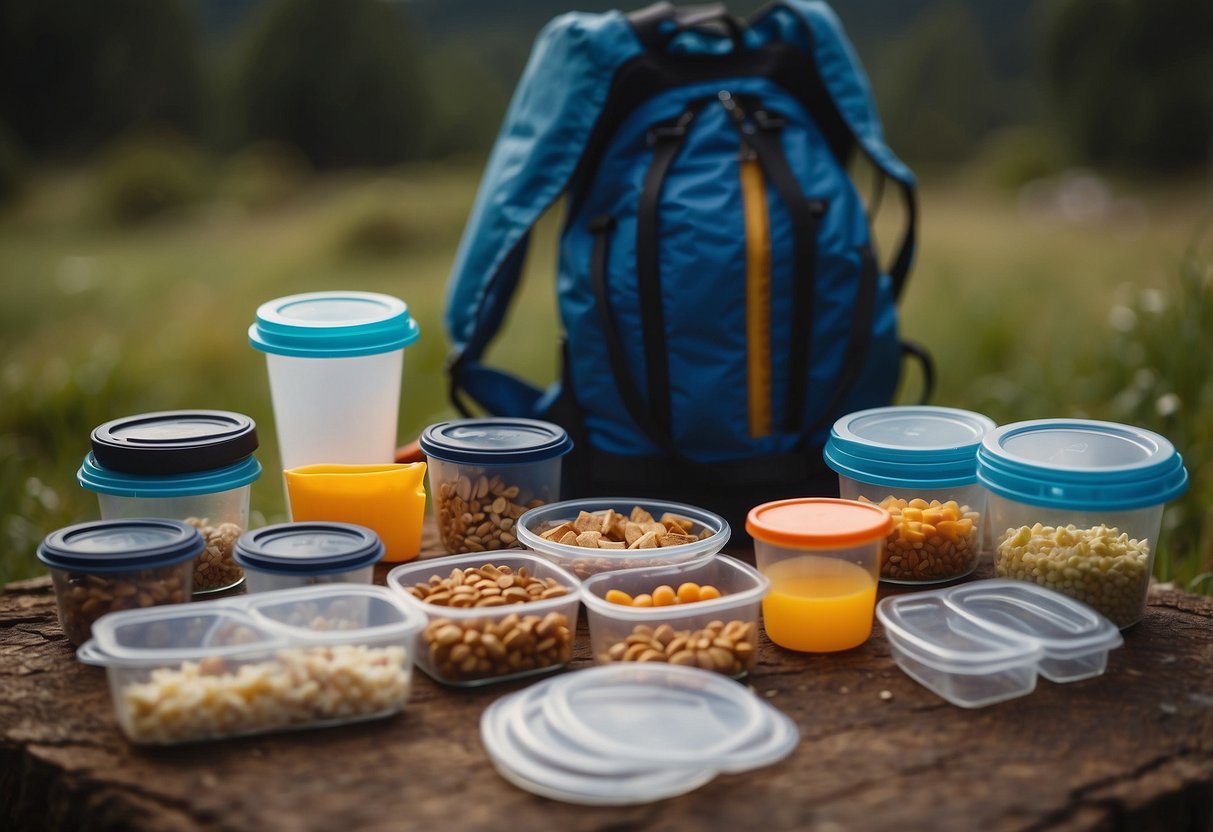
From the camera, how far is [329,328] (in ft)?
7.00

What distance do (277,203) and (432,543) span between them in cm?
373

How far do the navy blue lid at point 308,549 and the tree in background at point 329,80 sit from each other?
4.12m

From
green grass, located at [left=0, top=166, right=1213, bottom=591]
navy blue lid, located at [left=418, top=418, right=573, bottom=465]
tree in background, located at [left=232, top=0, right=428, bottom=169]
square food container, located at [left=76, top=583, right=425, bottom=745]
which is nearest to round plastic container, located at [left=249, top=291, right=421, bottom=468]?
navy blue lid, located at [left=418, top=418, right=573, bottom=465]

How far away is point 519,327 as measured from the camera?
465 centimetres

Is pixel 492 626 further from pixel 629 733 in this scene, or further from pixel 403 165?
pixel 403 165

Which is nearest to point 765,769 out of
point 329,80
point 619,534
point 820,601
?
point 820,601

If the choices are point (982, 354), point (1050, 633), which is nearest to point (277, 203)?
point (982, 354)

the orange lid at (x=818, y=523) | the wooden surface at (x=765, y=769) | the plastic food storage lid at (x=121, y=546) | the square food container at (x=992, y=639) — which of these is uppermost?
the plastic food storage lid at (x=121, y=546)

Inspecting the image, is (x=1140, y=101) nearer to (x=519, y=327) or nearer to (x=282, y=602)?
(x=519, y=327)

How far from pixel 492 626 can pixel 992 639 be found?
0.71 metres

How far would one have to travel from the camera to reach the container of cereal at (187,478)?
6.30 ft

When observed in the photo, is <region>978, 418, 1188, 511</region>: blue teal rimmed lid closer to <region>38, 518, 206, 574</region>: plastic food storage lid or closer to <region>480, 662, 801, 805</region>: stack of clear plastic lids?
<region>480, 662, 801, 805</region>: stack of clear plastic lids

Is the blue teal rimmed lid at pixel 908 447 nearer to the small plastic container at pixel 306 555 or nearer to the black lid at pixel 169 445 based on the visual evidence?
the small plastic container at pixel 306 555

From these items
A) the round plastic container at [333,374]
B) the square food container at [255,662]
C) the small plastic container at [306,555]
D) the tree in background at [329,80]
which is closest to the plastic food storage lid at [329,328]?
the round plastic container at [333,374]
